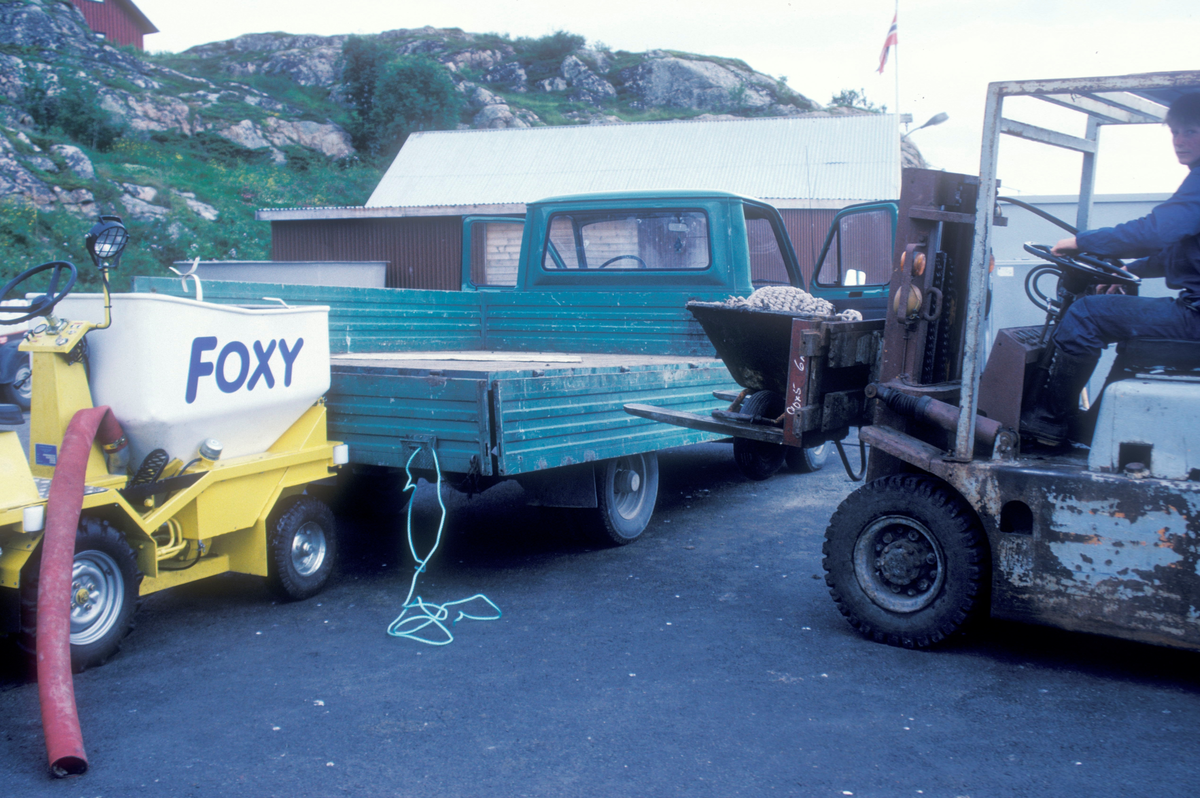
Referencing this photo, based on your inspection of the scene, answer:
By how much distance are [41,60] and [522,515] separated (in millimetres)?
37262

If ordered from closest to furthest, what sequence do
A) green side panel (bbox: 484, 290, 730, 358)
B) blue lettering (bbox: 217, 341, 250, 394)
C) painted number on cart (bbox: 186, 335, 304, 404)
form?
painted number on cart (bbox: 186, 335, 304, 404) < blue lettering (bbox: 217, 341, 250, 394) < green side panel (bbox: 484, 290, 730, 358)

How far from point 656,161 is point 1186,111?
21.8 m

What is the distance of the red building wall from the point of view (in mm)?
51562

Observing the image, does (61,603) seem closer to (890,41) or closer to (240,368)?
(240,368)

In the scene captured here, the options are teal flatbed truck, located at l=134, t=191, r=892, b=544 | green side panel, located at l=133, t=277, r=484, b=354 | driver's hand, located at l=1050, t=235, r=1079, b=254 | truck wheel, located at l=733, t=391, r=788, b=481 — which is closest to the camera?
driver's hand, located at l=1050, t=235, r=1079, b=254

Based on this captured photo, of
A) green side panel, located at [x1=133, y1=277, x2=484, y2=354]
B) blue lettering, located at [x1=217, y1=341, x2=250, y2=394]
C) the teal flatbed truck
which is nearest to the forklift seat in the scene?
the teal flatbed truck

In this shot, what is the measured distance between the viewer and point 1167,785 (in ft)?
8.83

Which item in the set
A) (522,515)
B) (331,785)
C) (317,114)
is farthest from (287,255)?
(317,114)

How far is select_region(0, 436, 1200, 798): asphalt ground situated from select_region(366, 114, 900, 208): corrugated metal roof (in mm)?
17588

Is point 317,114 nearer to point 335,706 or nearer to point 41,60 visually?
point 41,60

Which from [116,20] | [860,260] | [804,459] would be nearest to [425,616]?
[804,459]

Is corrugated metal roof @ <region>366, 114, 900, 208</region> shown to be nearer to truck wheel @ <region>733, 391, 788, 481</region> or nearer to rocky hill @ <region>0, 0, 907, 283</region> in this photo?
rocky hill @ <region>0, 0, 907, 283</region>

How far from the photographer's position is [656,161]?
24.5 metres

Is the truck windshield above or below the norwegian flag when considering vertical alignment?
below
